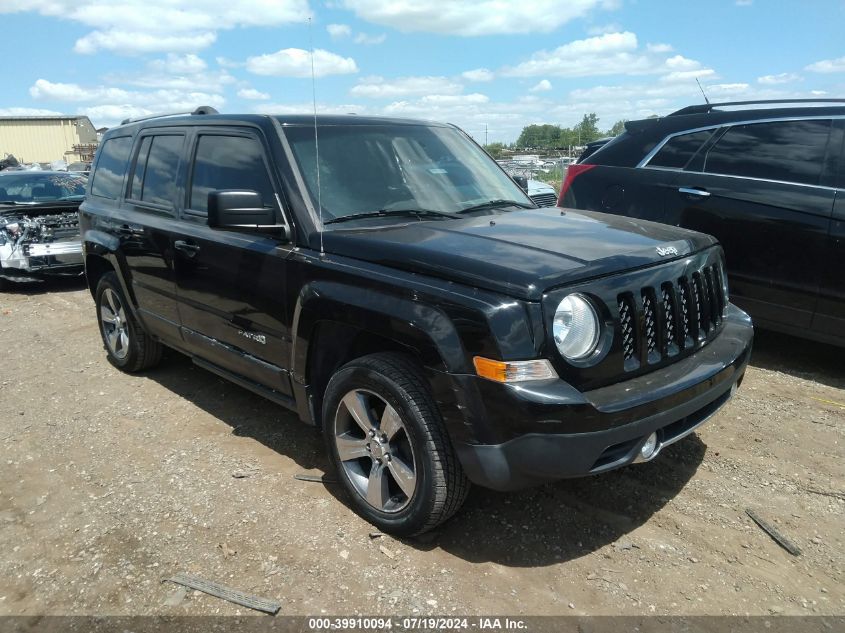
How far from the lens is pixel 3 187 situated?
9516mm

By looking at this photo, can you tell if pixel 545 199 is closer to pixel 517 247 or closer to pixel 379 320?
pixel 517 247

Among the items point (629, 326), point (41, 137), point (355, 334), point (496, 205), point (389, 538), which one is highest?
point (41, 137)

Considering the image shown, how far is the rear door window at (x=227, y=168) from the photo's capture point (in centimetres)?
356

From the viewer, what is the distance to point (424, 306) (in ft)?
8.75

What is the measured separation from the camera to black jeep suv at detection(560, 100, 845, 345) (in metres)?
4.57

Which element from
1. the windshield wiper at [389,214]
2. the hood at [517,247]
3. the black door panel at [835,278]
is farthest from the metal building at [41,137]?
the black door panel at [835,278]

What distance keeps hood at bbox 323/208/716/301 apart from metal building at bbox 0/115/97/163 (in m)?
56.2

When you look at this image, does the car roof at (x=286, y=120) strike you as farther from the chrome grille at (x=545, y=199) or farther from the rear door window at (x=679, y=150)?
the chrome grille at (x=545, y=199)

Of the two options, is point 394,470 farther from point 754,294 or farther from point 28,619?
point 754,294

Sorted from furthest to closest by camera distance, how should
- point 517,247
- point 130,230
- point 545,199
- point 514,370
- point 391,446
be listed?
1. point 545,199
2. point 130,230
3. point 391,446
4. point 517,247
5. point 514,370

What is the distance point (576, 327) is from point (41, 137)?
2458 inches

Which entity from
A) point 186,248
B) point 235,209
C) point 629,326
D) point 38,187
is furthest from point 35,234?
point 629,326

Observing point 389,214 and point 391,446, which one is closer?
point 391,446

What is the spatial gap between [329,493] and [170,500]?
0.83 m
